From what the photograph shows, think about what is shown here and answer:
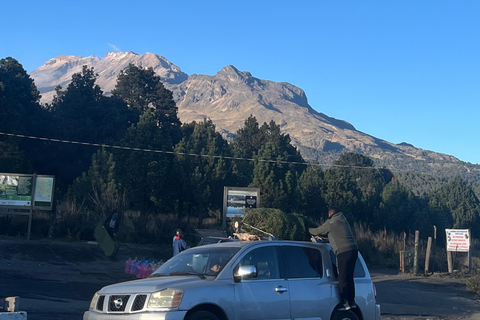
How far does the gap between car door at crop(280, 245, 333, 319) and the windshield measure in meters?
0.92

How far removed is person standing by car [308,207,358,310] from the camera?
901cm

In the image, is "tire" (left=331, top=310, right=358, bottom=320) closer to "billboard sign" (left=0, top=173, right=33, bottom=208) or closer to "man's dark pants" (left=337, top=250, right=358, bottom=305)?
"man's dark pants" (left=337, top=250, right=358, bottom=305)

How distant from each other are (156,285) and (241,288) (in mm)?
1157

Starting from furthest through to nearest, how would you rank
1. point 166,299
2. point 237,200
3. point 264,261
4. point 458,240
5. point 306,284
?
point 237,200 < point 458,240 < point 306,284 < point 264,261 < point 166,299

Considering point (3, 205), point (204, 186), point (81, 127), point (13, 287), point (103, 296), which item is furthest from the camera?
point (81, 127)

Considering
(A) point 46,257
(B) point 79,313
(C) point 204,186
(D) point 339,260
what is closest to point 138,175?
(C) point 204,186

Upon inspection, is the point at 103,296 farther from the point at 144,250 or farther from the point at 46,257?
A: the point at 144,250

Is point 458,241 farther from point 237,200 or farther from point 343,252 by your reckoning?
point 343,252

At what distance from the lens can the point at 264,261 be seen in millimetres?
8508

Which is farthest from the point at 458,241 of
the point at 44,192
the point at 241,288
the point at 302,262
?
the point at 241,288

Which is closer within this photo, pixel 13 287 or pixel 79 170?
pixel 13 287

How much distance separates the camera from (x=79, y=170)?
169 feet

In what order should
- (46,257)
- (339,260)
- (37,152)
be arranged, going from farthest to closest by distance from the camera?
(37,152), (46,257), (339,260)

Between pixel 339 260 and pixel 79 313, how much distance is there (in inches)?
234
